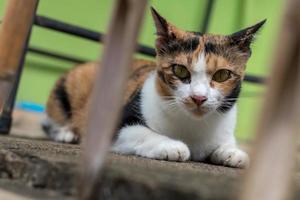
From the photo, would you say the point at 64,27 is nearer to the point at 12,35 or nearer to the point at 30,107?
the point at 30,107

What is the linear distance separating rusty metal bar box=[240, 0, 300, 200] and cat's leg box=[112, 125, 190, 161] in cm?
75

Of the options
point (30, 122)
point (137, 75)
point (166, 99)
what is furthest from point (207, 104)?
point (30, 122)

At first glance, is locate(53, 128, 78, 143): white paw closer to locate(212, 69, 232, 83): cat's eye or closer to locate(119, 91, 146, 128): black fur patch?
locate(119, 91, 146, 128): black fur patch

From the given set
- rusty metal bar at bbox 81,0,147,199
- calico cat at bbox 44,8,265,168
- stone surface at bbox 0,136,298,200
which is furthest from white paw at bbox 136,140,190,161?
rusty metal bar at bbox 81,0,147,199

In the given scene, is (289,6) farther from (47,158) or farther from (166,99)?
(166,99)

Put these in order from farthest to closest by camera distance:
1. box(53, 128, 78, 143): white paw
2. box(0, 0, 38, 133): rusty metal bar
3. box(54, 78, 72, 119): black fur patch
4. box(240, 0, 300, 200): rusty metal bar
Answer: box(54, 78, 72, 119): black fur patch
box(53, 128, 78, 143): white paw
box(0, 0, 38, 133): rusty metal bar
box(240, 0, 300, 200): rusty metal bar

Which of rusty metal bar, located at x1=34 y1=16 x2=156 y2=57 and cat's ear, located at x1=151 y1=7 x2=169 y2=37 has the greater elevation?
cat's ear, located at x1=151 y1=7 x2=169 y2=37

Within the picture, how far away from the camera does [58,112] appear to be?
6.05 ft

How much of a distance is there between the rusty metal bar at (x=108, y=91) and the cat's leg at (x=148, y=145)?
0.66 meters

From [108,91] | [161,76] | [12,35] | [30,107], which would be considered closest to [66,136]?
[161,76]

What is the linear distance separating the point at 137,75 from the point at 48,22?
35cm

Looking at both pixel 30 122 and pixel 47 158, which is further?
pixel 30 122

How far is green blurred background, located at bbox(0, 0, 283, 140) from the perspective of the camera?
2.52 meters

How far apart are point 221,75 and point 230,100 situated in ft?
0.27
